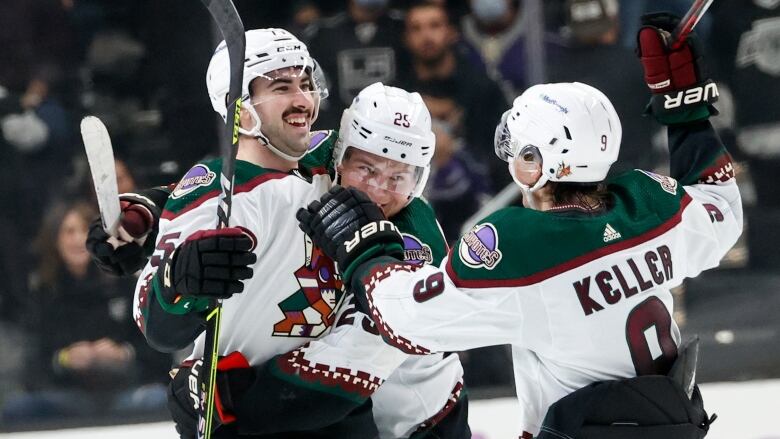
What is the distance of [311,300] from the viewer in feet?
9.32

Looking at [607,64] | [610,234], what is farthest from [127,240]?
[607,64]

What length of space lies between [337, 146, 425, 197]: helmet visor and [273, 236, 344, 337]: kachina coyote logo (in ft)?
0.66

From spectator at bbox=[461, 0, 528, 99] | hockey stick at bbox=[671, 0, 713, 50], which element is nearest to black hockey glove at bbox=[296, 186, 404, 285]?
hockey stick at bbox=[671, 0, 713, 50]

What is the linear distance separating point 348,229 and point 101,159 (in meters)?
0.57

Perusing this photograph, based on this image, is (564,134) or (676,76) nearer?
(564,134)

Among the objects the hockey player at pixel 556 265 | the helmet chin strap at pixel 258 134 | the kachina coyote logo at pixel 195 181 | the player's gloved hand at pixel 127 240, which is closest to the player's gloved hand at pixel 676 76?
the hockey player at pixel 556 265

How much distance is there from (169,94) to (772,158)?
217cm

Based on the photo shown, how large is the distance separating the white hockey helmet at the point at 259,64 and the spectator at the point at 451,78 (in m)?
1.92

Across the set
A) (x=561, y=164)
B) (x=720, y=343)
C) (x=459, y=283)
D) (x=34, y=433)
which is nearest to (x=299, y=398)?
(x=459, y=283)

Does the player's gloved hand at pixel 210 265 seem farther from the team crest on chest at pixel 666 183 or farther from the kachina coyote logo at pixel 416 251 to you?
the team crest on chest at pixel 666 183

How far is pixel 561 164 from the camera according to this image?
2586mm

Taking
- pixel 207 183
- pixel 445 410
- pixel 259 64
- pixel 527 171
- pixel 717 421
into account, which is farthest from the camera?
pixel 717 421

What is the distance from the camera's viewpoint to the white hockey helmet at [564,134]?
2.59 metres

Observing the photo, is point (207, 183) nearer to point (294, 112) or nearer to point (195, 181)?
point (195, 181)
